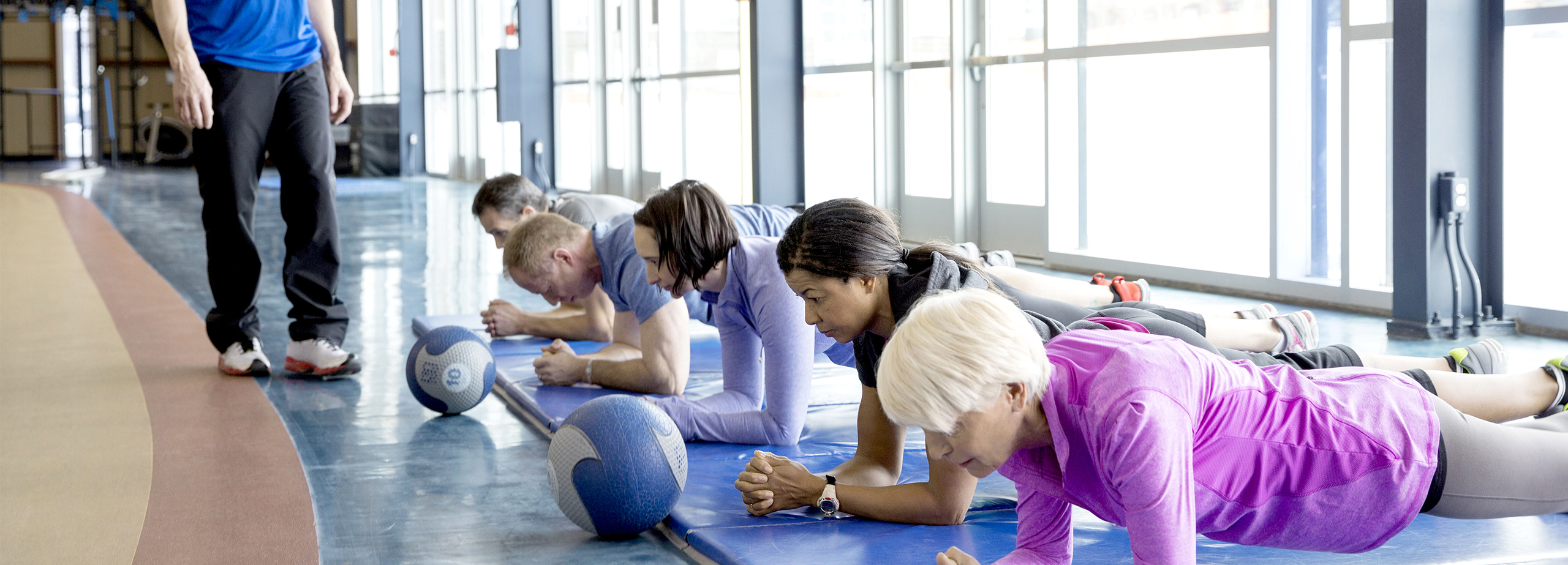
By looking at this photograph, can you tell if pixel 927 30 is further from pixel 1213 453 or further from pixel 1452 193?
pixel 1213 453

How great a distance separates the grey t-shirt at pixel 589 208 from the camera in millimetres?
4629

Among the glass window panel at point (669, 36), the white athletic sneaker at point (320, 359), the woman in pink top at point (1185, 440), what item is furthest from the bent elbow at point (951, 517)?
the glass window panel at point (669, 36)

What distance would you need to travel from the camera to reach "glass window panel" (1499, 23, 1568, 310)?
15.6 ft

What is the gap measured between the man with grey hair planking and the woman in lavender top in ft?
1.14

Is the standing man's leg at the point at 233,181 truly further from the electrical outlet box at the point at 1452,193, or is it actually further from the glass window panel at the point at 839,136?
the glass window panel at the point at 839,136

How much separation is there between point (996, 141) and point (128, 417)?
17.2 ft

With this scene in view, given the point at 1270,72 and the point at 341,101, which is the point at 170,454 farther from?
the point at 1270,72

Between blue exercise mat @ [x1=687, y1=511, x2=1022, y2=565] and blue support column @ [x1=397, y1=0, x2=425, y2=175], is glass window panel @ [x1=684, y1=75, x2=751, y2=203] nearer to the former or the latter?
blue support column @ [x1=397, y1=0, x2=425, y2=175]

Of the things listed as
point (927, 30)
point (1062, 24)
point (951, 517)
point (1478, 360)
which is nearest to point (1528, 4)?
point (1478, 360)

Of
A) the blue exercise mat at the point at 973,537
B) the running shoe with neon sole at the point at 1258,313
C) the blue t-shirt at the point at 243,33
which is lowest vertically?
the blue exercise mat at the point at 973,537

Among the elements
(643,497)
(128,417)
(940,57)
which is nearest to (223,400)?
(128,417)

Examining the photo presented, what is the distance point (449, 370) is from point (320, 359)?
2.93ft

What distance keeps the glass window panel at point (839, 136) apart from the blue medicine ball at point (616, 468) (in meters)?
6.26

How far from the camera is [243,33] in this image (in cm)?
414
